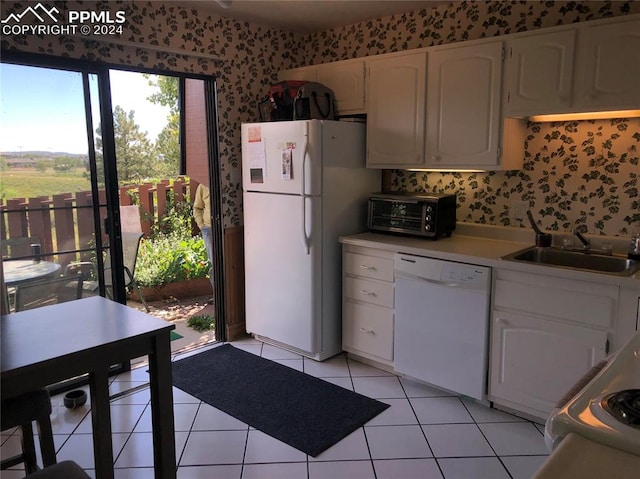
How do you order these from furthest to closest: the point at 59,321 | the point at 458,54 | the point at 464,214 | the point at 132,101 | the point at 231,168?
Result: the point at 132,101
the point at 231,168
the point at 464,214
the point at 458,54
the point at 59,321

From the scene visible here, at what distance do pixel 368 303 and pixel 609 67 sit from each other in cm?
188

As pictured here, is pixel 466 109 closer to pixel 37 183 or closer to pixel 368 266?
pixel 368 266

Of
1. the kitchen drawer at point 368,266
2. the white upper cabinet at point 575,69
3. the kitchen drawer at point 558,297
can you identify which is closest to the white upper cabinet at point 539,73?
the white upper cabinet at point 575,69

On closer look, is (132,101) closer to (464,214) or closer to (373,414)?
(464,214)

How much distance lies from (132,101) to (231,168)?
48.9 inches

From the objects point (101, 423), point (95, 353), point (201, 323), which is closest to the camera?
point (95, 353)

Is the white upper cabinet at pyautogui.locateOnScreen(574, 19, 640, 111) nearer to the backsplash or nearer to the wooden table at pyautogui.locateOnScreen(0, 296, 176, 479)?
the backsplash

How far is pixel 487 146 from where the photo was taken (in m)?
2.89

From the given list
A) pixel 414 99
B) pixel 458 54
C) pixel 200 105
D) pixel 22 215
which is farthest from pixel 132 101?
pixel 458 54

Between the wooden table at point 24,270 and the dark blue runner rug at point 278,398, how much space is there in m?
1.04

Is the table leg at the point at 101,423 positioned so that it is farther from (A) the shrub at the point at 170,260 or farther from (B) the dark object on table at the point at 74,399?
(A) the shrub at the point at 170,260

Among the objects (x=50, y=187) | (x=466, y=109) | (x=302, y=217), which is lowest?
(x=302, y=217)

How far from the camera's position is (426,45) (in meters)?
3.39

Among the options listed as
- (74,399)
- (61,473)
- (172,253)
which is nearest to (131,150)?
(172,253)
